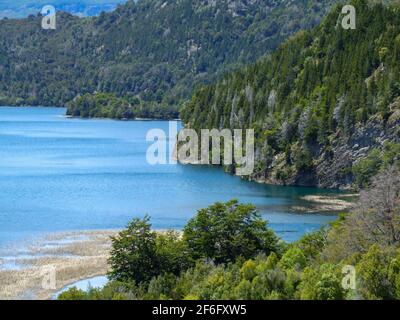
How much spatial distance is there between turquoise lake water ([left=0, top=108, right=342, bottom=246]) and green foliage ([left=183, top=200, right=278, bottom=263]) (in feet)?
57.8

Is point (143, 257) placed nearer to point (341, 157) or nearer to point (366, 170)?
point (366, 170)

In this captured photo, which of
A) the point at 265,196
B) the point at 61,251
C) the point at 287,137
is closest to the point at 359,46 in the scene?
the point at 287,137

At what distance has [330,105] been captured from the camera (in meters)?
142

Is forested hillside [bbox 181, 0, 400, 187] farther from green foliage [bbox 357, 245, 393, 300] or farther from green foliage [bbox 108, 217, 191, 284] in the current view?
green foliage [bbox 357, 245, 393, 300]

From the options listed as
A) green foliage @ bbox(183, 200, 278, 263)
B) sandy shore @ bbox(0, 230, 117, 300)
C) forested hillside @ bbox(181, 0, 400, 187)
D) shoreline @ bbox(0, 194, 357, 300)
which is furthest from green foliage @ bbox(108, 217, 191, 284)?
forested hillside @ bbox(181, 0, 400, 187)

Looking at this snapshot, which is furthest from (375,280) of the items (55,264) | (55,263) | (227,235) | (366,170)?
(366,170)

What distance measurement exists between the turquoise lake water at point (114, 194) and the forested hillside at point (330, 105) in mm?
8020

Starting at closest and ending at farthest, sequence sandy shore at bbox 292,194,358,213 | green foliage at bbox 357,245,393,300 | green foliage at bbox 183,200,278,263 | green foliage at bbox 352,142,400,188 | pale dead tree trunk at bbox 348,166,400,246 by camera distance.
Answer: green foliage at bbox 357,245,393,300 → pale dead tree trunk at bbox 348,166,400,246 → green foliage at bbox 183,200,278,263 → sandy shore at bbox 292,194,358,213 → green foliage at bbox 352,142,400,188

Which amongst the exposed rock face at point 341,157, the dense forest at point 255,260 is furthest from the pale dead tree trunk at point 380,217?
the exposed rock face at point 341,157

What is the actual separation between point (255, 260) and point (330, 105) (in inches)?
3413

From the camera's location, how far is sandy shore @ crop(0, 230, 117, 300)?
209 feet
